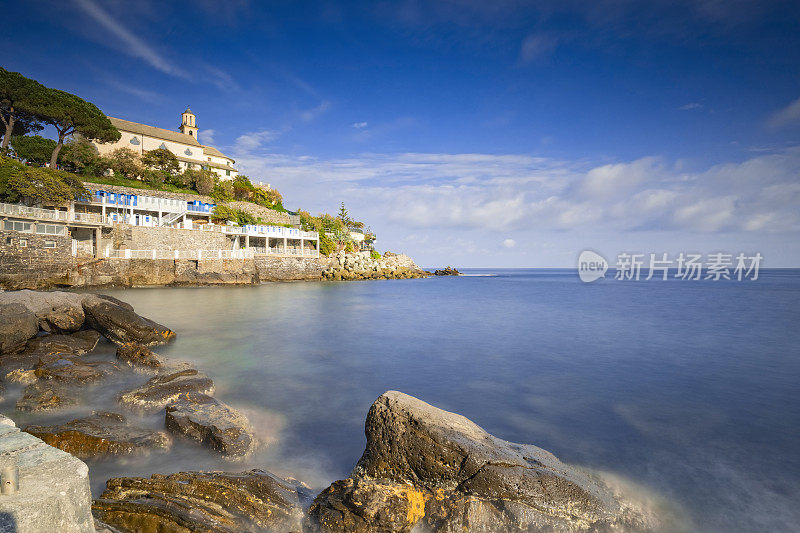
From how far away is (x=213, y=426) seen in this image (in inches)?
234

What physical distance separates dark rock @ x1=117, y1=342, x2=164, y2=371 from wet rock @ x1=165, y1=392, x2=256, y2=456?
330cm

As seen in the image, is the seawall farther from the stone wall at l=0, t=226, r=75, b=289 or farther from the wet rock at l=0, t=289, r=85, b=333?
the wet rock at l=0, t=289, r=85, b=333

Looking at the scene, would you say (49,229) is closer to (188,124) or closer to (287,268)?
(287,268)

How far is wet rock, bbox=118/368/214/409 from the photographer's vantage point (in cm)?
718

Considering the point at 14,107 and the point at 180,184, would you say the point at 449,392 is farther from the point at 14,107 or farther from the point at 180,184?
the point at 180,184

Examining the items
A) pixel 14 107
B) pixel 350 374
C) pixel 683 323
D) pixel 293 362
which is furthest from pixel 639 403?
pixel 14 107

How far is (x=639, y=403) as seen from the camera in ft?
29.2

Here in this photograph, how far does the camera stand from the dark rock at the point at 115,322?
38.2ft

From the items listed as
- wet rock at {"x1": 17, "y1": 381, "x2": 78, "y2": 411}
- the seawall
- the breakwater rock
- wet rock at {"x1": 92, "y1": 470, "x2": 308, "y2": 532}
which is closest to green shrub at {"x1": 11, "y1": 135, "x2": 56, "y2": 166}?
the seawall

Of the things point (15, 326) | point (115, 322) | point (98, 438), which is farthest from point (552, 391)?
point (15, 326)

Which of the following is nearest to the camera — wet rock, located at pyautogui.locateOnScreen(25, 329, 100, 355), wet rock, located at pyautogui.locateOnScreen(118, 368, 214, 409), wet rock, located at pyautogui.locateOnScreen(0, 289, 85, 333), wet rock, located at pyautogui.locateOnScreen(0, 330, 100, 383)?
wet rock, located at pyautogui.locateOnScreen(118, 368, 214, 409)

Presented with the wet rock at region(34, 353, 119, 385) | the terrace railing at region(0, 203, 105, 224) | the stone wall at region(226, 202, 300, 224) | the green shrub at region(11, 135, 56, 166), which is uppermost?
the green shrub at region(11, 135, 56, 166)

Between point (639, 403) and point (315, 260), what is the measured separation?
43157mm

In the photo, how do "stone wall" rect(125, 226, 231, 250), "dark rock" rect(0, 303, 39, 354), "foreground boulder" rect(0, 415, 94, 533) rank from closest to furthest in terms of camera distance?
"foreground boulder" rect(0, 415, 94, 533) < "dark rock" rect(0, 303, 39, 354) < "stone wall" rect(125, 226, 231, 250)
